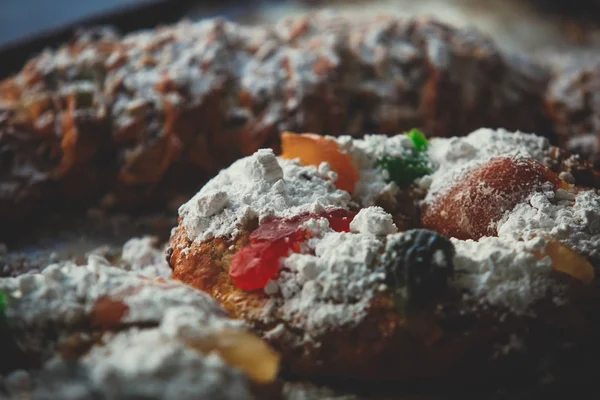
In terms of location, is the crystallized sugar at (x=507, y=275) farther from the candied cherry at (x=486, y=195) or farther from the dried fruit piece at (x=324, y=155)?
the dried fruit piece at (x=324, y=155)

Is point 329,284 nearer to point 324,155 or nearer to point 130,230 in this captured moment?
point 324,155

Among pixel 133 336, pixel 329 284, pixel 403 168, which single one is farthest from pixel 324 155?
pixel 133 336

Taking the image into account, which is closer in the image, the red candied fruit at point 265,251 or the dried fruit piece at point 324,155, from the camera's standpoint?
the red candied fruit at point 265,251

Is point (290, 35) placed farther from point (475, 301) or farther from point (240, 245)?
point (475, 301)

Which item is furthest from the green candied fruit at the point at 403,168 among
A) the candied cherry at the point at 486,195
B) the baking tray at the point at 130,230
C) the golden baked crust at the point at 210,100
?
the golden baked crust at the point at 210,100

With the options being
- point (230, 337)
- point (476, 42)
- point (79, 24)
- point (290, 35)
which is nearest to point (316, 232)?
point (230, 337)

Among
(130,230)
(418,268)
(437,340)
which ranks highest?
(418,268)
